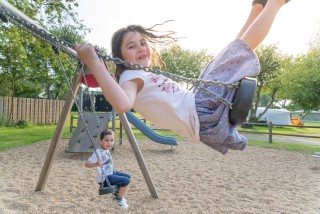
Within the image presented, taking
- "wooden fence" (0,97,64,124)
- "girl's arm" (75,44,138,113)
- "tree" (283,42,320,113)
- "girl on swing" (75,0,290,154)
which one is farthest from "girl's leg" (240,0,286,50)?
"wooden fence" (0,97,64,124)

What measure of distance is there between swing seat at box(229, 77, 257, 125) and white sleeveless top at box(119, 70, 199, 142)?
0.80 feet

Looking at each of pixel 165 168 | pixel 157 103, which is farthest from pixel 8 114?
pixel 157 103

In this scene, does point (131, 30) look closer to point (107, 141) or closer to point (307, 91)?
point (107, 141)

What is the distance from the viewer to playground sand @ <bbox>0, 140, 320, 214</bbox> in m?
4.49

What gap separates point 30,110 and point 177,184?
1364 cm

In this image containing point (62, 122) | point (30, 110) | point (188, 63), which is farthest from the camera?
point (188, 63)

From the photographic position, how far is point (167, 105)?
2068 millimetres

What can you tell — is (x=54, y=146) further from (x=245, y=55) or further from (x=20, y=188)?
(x=245, y=55)

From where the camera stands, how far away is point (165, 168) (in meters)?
7.25

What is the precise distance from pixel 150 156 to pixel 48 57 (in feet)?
17.0

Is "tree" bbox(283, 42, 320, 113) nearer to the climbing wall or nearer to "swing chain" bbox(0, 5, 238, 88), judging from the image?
the climbing wall

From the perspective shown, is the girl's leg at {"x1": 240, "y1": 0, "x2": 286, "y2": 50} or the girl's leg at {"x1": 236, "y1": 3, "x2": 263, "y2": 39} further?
the girl's leg at {"x1": 236, "y1": 3, "x2": 263, "y2": 39}

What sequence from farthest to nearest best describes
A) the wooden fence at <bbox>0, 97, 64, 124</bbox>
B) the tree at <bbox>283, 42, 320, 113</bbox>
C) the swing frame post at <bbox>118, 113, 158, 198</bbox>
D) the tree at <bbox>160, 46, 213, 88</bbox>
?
the tree at <bbox>160, 46, 213, 88</bbox>
the wooden fence at <bbox>0, 97, 64, 124</bbox>
the tree at <bbox>283, 42, 320, 113</bbox>
the swing frame post at <bbox>118, 113, 158, 198</bbox>

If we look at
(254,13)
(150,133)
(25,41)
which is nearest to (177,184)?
(150,133)
